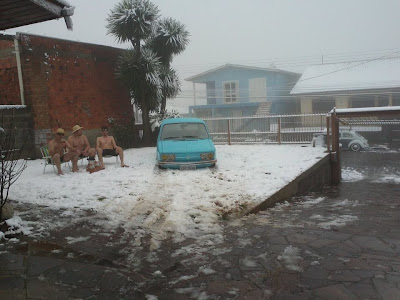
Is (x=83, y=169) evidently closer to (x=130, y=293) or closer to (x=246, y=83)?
(x=130, y=293)

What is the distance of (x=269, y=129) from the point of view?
16.0 m

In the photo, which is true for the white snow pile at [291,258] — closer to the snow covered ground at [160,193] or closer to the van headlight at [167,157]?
the snow covered ground at [160,193]

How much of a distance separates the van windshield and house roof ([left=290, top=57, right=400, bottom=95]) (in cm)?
1883

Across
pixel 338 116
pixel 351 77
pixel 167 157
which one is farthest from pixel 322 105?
pixel 167 157

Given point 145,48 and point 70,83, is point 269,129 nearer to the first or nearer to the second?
point 145,48

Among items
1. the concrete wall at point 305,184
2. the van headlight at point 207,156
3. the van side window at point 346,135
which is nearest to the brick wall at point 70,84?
the van headlight at point 207,156

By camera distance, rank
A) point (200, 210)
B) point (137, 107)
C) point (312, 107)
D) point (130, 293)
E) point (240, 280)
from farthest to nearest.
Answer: point (312, 107) < point (137, 107) < point (200, 210) < point (240, 280) < point (130, 293)

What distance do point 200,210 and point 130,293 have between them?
2678mm

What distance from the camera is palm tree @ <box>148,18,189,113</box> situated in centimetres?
1501

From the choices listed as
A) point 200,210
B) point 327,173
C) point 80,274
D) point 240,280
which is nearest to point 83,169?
point 200,210

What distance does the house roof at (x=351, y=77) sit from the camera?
25.6 m

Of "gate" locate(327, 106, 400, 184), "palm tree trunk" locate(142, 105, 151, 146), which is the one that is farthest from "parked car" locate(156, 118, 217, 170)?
"palm tree trunk" locate(142, 105, 151, 146)

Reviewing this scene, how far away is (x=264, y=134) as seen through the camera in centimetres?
1599

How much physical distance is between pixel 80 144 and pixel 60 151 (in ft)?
1.89
